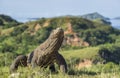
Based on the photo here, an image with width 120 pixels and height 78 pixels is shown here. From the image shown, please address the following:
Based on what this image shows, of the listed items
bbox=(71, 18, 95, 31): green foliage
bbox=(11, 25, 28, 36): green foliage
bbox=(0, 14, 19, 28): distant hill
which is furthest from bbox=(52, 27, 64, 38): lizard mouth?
bbox=(0, 14, 19, 28): distant hill

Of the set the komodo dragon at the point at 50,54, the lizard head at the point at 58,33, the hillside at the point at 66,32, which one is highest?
the lizard head at the point at 58,33

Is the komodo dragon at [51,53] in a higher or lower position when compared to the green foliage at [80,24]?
higher

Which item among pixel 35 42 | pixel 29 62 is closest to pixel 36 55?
pixel 29 62

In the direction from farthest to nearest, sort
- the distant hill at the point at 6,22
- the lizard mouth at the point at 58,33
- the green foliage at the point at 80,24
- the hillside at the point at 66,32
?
1. the distant hill at the point at 6,22
2. the green foliage at the point at 80,24
3. the hillside at the point at 66,32
4. the lizard mouth at the point at 58,33

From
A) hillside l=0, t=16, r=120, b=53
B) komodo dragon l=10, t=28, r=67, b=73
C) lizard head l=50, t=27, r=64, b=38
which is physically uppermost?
lizard head l=50, t=27, r=64, b=38

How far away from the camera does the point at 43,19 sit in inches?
5615

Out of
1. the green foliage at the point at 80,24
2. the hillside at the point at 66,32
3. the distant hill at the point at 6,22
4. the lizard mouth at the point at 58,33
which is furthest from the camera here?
the distant hill at the point at 6,22

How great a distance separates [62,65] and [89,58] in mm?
70782

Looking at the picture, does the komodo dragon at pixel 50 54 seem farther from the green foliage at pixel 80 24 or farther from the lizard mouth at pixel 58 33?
the green foliage at pixel 80 24

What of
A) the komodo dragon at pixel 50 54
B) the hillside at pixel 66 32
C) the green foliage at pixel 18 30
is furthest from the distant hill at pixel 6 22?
the komodo dragon at pixel 50 54

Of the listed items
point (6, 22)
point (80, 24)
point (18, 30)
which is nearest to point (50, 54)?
point (18, 30)

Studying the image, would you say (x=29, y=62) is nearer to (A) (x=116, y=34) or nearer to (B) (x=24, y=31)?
(B) (x=24, y=31)

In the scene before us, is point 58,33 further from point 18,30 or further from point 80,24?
point 80,24

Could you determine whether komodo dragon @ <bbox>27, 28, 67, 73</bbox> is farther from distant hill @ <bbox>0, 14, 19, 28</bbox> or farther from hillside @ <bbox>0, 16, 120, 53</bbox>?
distant hill @ <bbox>0, 14, 19, 28</bbox>
